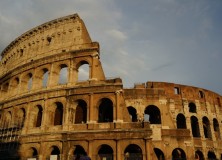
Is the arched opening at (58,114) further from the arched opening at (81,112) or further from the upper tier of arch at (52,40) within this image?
the upper tier of arch at (52,40)

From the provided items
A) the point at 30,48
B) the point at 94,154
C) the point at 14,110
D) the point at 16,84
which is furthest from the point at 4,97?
the point at 94,154

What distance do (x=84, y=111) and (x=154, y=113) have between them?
761 centimetres

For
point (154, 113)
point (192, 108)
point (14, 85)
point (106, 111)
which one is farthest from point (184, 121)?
point (14, 85)

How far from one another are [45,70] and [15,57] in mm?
6111

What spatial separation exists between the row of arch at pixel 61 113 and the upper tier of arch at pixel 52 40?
4860 mm

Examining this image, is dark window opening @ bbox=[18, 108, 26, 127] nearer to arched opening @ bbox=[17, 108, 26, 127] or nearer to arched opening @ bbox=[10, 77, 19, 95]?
arched opening @ bbox=[17, 108, 26, 127]

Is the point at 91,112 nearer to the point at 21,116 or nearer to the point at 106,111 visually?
the point at 106,111

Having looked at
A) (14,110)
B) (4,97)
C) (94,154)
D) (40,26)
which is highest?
(40,26)

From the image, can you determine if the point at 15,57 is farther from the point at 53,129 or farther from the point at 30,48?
the point at 53,129

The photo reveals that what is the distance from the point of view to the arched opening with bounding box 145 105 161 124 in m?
21.4

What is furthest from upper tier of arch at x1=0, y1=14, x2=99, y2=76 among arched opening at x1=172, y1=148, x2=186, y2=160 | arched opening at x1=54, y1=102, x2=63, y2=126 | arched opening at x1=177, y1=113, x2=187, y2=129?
arched opening at x1=172, y1=148, x2=186, y2=160

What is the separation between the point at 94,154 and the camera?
54.8 ft

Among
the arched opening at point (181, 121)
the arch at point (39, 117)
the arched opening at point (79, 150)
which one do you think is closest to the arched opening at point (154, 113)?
the arched opening at point (181, 121)

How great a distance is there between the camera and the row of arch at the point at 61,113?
61.7ft
